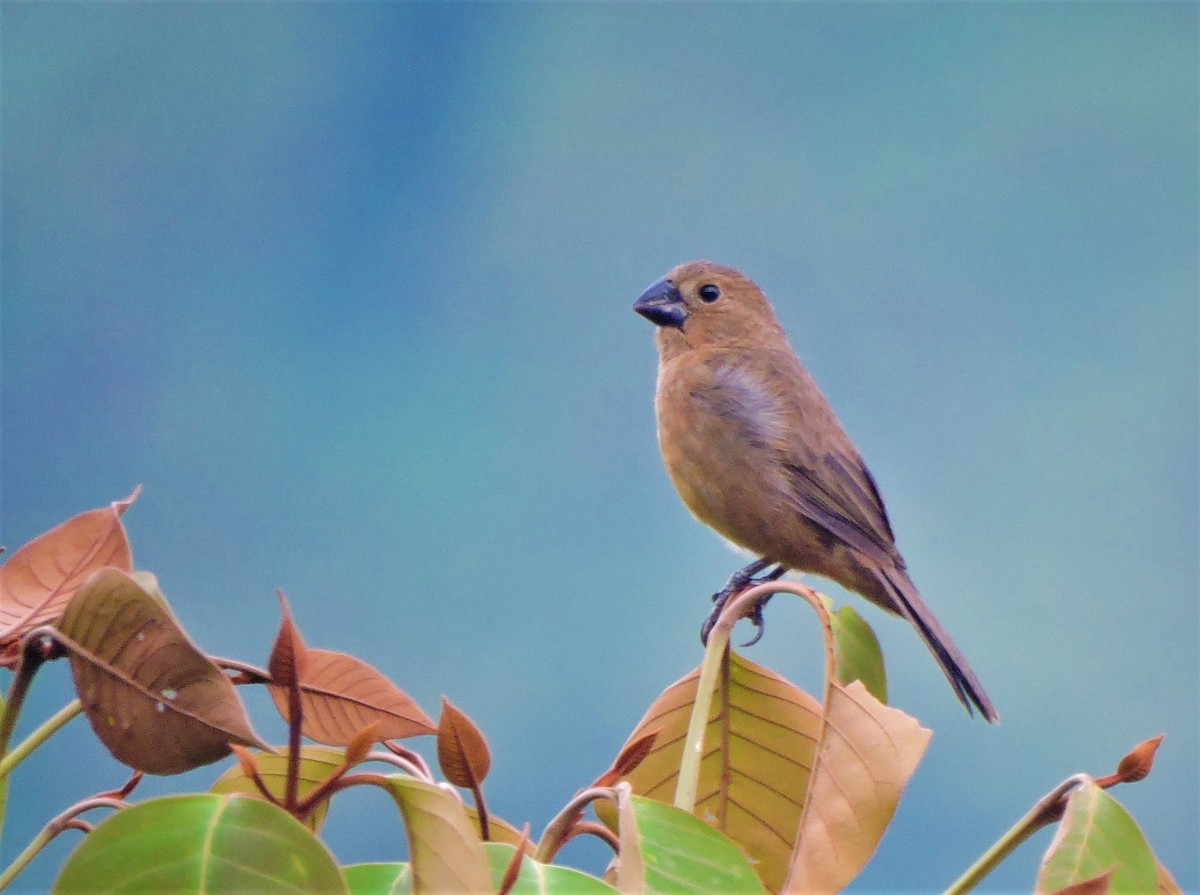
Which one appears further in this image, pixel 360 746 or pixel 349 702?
pixel 349 702

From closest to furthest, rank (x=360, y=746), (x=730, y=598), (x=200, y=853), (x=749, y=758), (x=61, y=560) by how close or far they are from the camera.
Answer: (x=200, y=853)
(x=360, y=746)
(x=61, y=560)
(x=749, y=758)
(x=730, y=598)

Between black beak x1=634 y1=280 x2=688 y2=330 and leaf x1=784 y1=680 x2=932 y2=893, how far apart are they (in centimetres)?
209

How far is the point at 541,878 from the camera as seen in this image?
0.80 metres

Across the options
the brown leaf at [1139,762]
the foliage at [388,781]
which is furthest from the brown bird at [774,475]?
the brown leaf at [1139,762]

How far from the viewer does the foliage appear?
29.1 inches

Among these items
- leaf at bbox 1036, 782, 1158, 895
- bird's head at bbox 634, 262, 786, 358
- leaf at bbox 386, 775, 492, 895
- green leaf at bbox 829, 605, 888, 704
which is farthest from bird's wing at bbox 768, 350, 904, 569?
leaf at bbox 386, 775, 492, 895

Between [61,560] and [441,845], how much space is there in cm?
39

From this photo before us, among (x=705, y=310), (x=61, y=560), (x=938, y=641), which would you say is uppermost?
(x=705, y=310)

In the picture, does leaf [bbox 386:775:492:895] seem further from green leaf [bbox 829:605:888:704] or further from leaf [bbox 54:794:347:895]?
green leaf [bbox 829:605:888:704]

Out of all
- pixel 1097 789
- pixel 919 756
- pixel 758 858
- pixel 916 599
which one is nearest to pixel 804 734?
pixel 758 858

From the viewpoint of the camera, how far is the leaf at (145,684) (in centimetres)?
77

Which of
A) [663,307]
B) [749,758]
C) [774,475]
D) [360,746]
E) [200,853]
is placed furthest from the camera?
[663,307]

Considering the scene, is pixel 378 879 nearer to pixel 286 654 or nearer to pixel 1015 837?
pixel 286 654

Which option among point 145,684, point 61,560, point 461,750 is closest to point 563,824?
point 461,750
